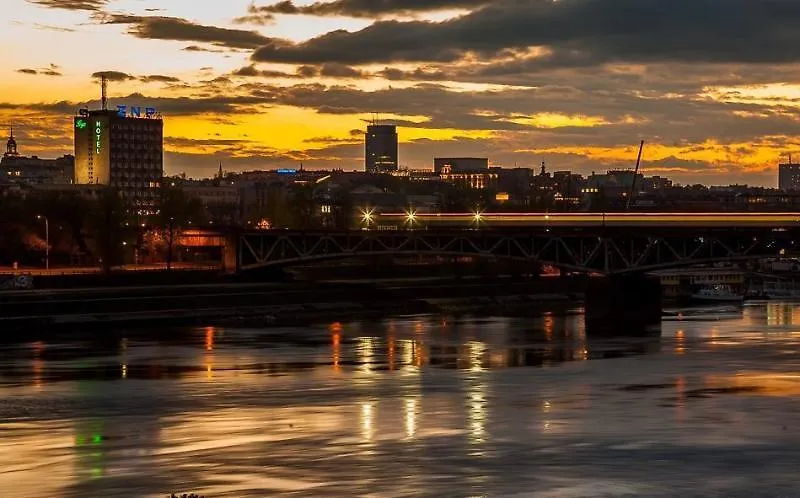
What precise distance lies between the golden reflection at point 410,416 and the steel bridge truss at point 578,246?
57.2 meters

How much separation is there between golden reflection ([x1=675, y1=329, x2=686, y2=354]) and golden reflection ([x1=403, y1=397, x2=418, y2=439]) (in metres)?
29.2

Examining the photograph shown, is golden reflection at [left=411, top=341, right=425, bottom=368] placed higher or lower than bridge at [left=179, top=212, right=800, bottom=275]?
lower

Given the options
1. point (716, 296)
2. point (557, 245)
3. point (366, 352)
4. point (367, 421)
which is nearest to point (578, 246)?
point (557, 245)

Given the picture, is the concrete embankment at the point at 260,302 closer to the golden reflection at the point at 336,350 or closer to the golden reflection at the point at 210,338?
the golden reflection at the point at 210,338

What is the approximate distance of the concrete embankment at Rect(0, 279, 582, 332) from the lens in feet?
383

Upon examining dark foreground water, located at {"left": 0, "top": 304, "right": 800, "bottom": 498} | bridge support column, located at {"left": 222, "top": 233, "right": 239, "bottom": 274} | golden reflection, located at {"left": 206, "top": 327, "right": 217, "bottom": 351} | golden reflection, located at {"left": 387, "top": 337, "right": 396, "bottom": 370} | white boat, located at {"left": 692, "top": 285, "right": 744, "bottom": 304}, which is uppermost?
bridge support column, located at {"left": 222, "top": 233, "right": 239, "bottom": 274}

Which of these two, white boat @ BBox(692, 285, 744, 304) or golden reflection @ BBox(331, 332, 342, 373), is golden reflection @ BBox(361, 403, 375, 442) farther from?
white boat @ BBox(692, 285, 744, 304)

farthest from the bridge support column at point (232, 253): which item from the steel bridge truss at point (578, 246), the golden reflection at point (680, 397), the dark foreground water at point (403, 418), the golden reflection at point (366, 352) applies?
the golden reflection at point (680, 397)

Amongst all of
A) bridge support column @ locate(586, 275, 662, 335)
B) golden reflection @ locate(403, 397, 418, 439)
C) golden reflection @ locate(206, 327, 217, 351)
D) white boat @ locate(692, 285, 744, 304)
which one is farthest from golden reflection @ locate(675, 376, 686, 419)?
white boat @ locate(692, 285, 744, 304)

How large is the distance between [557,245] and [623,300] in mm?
7624

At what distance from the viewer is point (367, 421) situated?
57.6 meters

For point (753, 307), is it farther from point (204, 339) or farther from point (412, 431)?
point (412, 431)

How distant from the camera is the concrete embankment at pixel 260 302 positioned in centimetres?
11662

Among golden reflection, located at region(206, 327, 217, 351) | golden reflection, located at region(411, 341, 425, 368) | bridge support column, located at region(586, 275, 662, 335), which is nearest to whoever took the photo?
golden reflection, located at region(411, 341, 425, 368)
